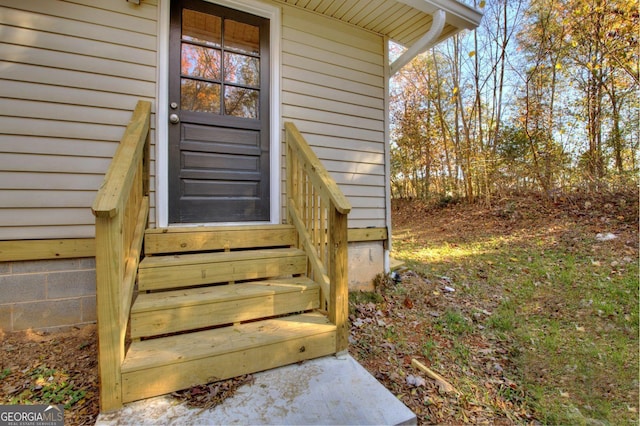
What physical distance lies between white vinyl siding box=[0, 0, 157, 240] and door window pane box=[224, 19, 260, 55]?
0.68m

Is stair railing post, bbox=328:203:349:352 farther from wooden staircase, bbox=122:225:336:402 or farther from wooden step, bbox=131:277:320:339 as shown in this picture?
wooden step, bbox=131:277:320:339

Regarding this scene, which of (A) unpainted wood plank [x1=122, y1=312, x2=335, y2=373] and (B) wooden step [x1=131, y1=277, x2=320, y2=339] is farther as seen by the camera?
(B) wooden step [x1=131, y1=277, x2=320, y2=339]

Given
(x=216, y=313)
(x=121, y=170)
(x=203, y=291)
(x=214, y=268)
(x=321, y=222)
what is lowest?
(x=216, y=313)

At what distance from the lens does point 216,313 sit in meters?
1.74

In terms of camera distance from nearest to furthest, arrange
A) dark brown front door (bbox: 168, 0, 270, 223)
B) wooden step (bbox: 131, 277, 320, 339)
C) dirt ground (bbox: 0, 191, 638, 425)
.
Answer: dirt ground (bbox: 0, 191, 638, 425) < wooden step (bbox: 131, 277, 320, 339) < dark brown front door (bbox: 168, 0, 270, 223)

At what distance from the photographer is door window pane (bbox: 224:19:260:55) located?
2680 millimetres

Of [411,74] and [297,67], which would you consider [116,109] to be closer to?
[297,67]

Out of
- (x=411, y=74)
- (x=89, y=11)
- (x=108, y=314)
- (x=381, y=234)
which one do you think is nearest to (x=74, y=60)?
(x=89, y=11)

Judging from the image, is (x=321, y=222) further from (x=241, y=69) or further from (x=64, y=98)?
(x=64, y=98)

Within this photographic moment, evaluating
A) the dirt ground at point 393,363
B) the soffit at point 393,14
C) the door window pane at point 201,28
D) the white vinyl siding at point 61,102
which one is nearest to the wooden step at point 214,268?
the dirt ground at point 393,363

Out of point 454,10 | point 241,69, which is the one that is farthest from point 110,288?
point 454,10

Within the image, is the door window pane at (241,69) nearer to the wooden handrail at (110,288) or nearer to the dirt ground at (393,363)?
the wooden handrail at (110,288)

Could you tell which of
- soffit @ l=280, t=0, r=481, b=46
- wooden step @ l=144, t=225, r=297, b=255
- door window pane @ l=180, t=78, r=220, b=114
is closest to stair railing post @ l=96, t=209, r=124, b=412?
wooden step @ l=144, t=225, r=297, b=255

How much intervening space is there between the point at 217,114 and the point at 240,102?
0.25 meters
